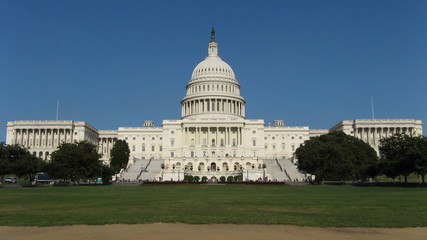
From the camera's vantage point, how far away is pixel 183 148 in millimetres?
127312

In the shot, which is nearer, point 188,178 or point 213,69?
point 188,178

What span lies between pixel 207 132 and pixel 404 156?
3188 inches

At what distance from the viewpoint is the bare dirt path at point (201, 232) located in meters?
14.2

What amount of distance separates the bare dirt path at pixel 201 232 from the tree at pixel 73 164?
5107cm

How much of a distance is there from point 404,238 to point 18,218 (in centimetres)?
1650

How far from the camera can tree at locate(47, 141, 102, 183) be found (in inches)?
2569

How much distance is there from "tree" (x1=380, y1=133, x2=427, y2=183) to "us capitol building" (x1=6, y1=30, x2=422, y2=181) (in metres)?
50.2

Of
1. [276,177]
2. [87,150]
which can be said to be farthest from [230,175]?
[87,150]

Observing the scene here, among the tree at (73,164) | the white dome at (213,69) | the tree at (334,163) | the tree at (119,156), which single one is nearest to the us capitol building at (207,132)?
the white dome at (213,69)

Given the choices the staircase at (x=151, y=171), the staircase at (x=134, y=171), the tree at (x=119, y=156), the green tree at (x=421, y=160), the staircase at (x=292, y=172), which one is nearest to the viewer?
the green tree at (x=421, y=160)

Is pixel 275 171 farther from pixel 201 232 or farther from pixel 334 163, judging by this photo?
pixel 201 232

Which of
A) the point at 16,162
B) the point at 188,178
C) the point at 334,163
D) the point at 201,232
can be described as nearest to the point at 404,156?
the point at 334,163

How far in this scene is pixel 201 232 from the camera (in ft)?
49.5

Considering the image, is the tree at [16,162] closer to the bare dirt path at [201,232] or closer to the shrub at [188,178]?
the shrub at [188,178]
